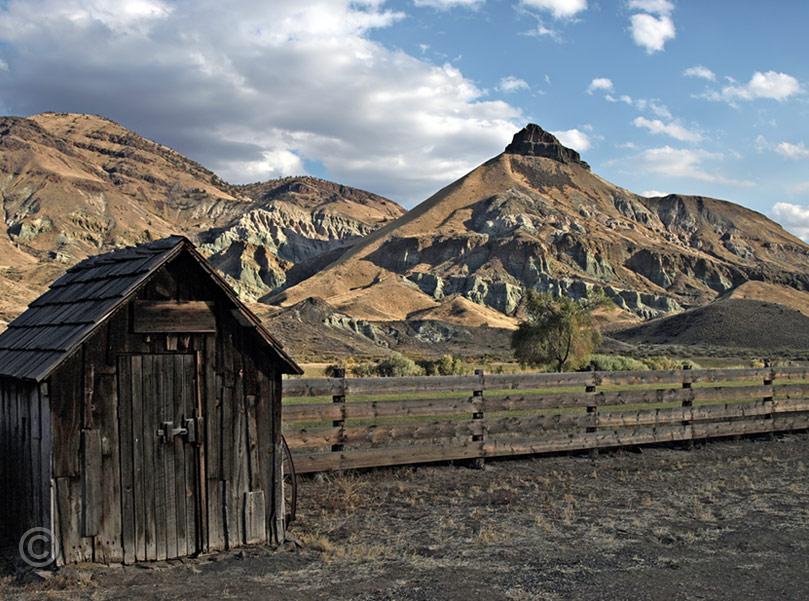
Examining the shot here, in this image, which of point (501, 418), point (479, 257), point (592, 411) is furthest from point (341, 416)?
point (479, 257)

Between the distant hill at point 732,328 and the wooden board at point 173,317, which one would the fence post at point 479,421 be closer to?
the wooden board at point 173,317

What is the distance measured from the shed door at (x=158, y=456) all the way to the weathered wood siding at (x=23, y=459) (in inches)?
28.5

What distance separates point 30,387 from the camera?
26.4 ft

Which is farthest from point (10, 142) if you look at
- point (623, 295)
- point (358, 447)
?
point (358, 447)

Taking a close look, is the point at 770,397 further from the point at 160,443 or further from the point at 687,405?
the point at 160,443

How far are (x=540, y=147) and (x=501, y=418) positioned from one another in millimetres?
175173

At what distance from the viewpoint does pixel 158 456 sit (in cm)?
808

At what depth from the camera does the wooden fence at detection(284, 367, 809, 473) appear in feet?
39.0

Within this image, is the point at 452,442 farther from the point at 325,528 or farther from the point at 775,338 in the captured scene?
the point at 775,338

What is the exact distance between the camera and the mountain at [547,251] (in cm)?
11494

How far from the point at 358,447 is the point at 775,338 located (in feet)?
264

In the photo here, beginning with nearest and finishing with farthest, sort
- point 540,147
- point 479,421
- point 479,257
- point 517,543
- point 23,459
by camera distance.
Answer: point 23,459, point 517,543, point 479,421, point 479,257, point 540,147

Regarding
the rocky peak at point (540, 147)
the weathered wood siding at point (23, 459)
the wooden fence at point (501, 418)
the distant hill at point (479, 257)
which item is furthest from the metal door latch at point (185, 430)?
the rocky peak at point (540, 147)

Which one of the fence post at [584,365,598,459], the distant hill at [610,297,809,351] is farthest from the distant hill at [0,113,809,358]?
the fence post at [584,365,598,459]
